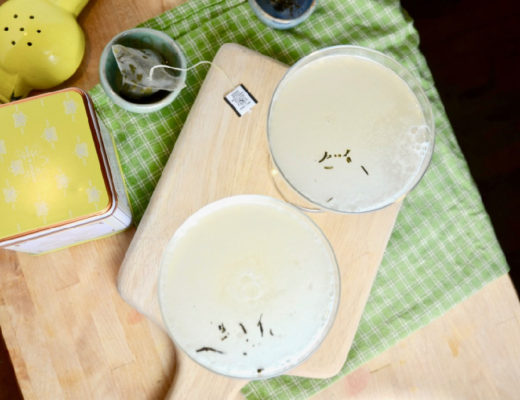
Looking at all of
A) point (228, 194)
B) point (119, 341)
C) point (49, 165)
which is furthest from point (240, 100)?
point (119, 341)

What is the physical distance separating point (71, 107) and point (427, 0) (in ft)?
4.09

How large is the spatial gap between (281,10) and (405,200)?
0.44 meters

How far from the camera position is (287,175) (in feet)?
2.19

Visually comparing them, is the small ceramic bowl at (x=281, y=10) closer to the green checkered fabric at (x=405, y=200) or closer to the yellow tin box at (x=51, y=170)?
the green checkered fabric at (x=405, y=200)

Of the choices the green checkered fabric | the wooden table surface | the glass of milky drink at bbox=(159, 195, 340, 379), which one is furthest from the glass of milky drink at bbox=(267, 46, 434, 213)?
the wooden table surface

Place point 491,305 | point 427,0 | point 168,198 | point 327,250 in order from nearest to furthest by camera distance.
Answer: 1. point 327,250
2. point 168,198
3. point 491,305
4. point 427,0

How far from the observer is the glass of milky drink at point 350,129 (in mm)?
674

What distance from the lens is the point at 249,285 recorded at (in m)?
0.66

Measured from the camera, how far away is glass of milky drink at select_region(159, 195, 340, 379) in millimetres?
646

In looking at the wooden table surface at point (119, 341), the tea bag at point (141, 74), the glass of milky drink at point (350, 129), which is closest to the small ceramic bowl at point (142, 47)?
the tea bag at point (141, 74)

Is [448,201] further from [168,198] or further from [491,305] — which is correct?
[168,198]

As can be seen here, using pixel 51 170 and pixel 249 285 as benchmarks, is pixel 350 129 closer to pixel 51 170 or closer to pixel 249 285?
pixel 249 285

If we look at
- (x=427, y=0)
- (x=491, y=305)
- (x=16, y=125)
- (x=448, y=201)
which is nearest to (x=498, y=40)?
(x=427, y=0)

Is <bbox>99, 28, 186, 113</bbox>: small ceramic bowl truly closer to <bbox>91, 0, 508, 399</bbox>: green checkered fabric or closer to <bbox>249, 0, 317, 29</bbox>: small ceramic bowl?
<bbox>91, 0, 508, 399</bbox>: green checkered fabric
